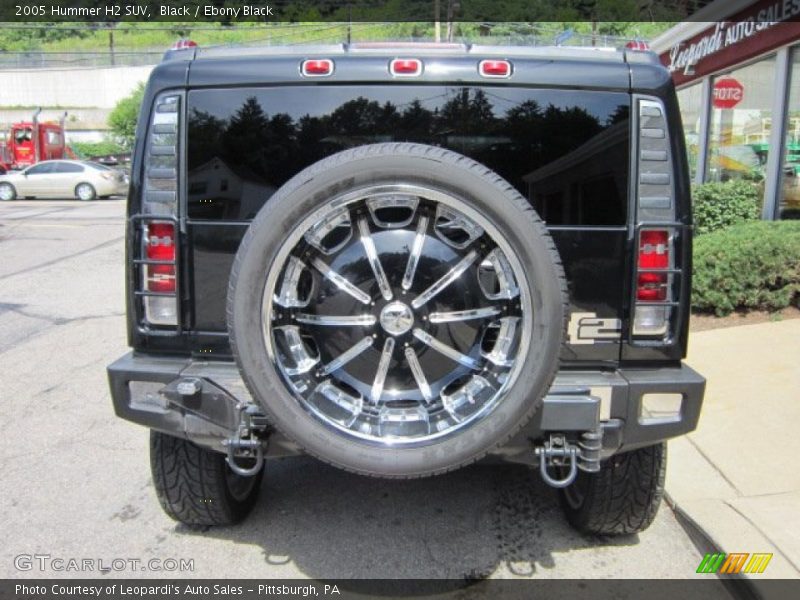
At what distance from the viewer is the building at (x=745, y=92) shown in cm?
944

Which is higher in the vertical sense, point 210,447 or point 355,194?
point 355,194

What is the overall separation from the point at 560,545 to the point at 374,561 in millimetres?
864

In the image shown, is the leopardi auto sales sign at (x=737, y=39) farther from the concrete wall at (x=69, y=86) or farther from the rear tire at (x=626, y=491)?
the concrete wall at (x=69, y=86)

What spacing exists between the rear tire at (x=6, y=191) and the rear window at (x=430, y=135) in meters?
25.9

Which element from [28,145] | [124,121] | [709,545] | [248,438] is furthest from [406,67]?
[124,121]

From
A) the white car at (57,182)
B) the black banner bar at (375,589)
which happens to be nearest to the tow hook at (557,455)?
the black banner bar at (375,589)

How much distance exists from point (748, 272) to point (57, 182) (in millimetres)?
24332

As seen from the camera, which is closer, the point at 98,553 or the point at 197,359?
the point at 197,359

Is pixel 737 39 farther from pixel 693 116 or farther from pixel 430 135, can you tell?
pixel 430 135

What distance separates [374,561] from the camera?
3.11 metres

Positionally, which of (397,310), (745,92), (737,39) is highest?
(737,39)

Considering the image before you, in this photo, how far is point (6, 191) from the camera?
2508cm

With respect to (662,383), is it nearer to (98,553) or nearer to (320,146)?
(320,146)

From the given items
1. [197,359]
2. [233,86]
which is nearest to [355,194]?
[233,86]
